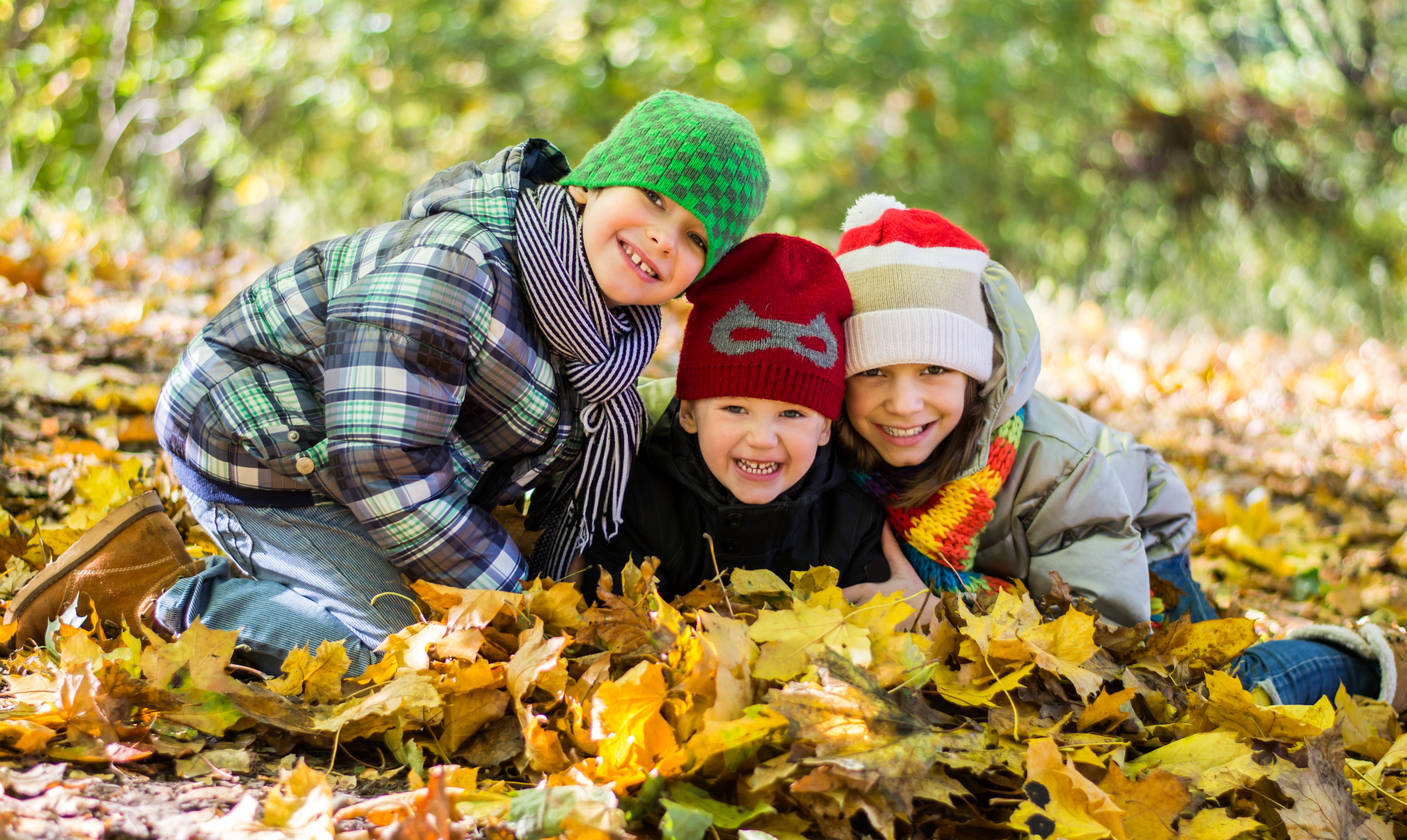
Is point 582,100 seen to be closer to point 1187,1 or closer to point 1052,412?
point 1052,412

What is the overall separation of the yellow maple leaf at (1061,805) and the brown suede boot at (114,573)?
165cm

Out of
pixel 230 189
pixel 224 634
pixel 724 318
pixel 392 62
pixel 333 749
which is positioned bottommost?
pixel 333 749

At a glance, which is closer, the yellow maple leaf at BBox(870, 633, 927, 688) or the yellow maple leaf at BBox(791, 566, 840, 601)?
the yellow maple leaf at BBox(870, 633, 927, 688)

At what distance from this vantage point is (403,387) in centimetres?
188

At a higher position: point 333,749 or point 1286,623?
point 333,749

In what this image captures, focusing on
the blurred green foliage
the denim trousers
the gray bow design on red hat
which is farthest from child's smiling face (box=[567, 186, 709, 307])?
the blurred green foliage

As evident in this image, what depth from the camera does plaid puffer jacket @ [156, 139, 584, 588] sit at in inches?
74.6

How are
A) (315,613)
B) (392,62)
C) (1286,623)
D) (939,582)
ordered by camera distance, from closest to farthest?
(315,613) → (939,582) → (1286,623) → (392,62)

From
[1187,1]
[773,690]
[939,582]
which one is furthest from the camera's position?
[1187,1]

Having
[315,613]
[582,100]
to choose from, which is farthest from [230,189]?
[315,613]

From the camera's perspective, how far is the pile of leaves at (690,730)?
53.5 inches

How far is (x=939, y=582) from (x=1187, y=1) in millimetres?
10153

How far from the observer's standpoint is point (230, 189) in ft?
27.6

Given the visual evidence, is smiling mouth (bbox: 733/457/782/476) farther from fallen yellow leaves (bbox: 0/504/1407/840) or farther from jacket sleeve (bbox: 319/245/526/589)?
jacket sleeve (bbox: 319/245/526/589)
